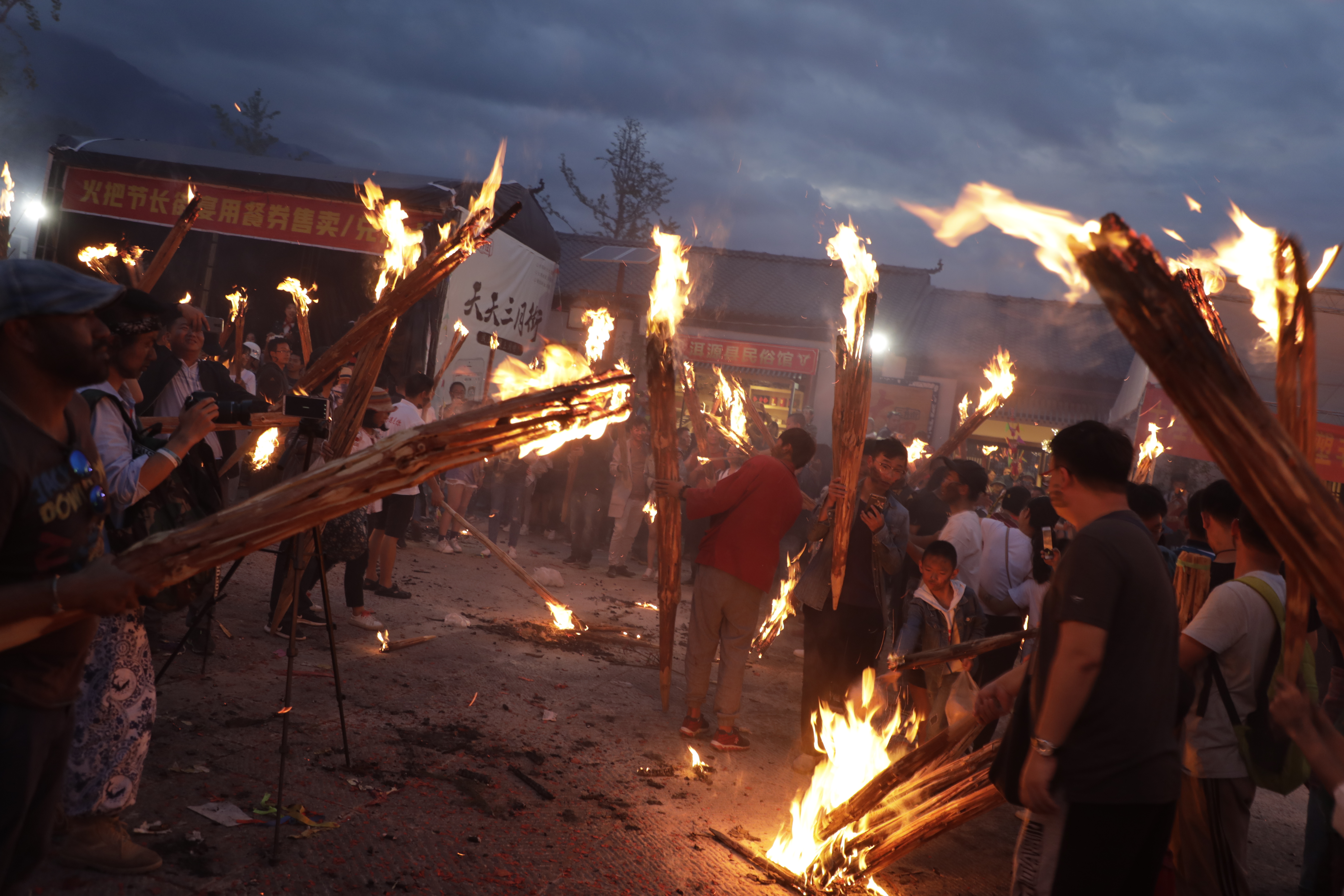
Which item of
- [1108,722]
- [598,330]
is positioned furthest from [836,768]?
[598,330]

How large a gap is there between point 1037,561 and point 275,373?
785 centimetres

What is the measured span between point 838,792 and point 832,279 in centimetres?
2560

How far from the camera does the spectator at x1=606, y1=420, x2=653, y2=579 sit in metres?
11.4

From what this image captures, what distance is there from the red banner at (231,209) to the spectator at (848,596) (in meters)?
10.9

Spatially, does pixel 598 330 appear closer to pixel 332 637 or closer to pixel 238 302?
pixel 238 302

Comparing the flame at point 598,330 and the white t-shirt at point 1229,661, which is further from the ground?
the flame at point 598,330

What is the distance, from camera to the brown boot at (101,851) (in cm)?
300

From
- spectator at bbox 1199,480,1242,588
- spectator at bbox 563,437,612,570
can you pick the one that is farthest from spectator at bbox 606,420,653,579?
spectator at bbox 1199,480,1242,588

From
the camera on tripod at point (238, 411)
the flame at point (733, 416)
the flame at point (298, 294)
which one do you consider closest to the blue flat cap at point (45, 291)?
the camera on tripod at point (238, 411)

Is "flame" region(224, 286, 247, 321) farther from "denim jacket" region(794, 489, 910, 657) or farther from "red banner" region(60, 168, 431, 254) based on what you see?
"denim jacket" region(794, 489, 910, 657)

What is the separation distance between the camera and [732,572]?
5.49 meters

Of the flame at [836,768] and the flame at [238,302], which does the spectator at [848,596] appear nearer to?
the flame at [836,768]

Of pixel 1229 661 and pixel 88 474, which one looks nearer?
pixel 88 474

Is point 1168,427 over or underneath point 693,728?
over
